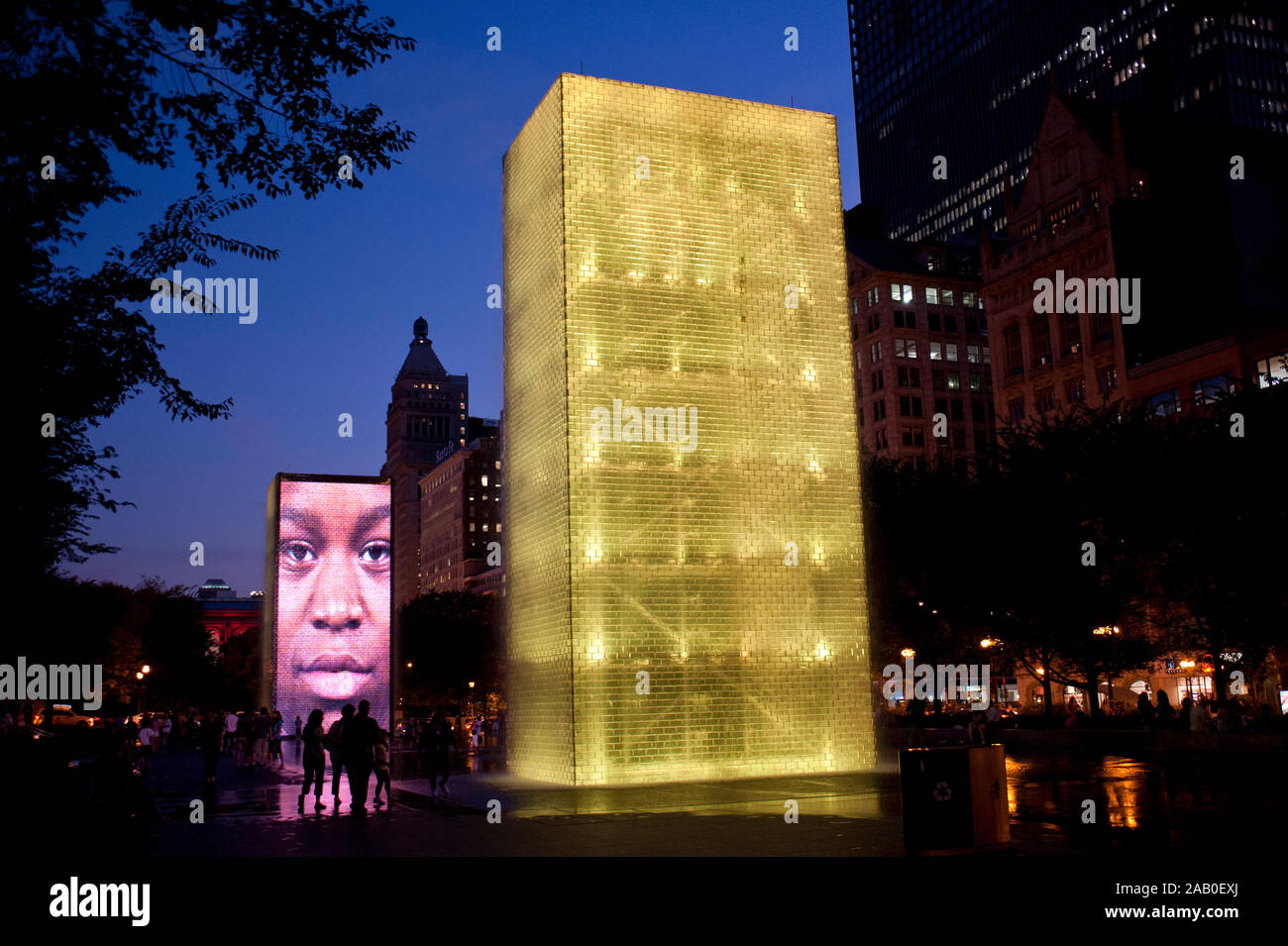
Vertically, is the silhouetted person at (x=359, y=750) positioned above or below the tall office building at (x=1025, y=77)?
below

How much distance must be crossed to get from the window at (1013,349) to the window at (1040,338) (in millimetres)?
1629

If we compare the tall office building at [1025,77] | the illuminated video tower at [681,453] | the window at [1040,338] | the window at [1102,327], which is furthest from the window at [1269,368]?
the tall office building at [1025,77]

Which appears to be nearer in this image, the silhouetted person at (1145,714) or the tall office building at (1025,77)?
the silhouetted person at (1145,714)

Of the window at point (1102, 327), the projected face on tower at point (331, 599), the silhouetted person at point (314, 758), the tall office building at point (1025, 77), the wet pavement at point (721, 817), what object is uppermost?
the tall office building at point (1025, 77)

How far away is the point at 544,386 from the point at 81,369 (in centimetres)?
1453

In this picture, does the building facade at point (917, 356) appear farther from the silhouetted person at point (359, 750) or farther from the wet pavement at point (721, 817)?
the silhouetted person at point (359, 750)

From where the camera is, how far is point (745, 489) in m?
26.8

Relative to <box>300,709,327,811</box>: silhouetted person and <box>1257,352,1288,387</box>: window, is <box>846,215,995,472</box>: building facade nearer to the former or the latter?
<box>1257,352,1288,387</box>: window

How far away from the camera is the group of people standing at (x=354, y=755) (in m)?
20.8

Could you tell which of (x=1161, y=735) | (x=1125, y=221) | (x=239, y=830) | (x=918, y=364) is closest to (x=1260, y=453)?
(x=1161, y=735)

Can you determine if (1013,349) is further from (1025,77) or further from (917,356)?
(1025,77)

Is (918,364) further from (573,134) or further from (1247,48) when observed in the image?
(573,134)

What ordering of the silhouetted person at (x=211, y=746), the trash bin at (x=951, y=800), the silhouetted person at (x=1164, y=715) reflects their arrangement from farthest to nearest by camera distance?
the silhouetted person at (x=1164, y=715), the silhouetted person at (x=211, y=746), the trash bin at (x=951, y=800)

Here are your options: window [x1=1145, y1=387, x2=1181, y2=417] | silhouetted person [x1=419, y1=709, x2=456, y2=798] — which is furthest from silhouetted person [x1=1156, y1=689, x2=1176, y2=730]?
silhouetted person [x1=419, y1=709, x2=456, y2=798]
